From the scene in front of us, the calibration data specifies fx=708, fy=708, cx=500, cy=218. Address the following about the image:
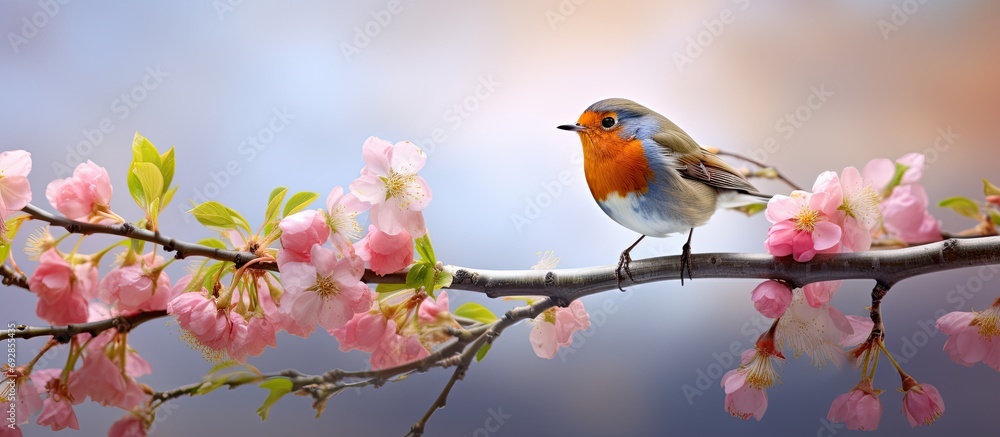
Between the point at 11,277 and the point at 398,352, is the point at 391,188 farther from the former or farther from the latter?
the point at 11,277

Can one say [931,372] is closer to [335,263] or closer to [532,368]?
[532,368]

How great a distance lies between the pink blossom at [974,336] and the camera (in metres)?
0.59

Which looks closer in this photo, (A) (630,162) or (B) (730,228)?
(A) (630,162)

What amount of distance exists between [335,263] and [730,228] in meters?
0.63

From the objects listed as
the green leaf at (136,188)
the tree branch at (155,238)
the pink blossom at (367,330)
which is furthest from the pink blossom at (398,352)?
the green leaf at (136,188)

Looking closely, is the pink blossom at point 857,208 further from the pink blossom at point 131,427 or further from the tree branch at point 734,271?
the pink blossom at point 131,427

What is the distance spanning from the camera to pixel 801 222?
1.79 ft

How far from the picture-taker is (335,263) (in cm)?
53

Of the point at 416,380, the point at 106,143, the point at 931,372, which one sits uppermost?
the point at 106,143

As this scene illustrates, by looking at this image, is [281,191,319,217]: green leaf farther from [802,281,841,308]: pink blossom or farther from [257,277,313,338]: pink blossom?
[802,281,841,308]: pink blossom

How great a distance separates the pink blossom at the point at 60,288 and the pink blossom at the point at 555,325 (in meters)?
0.41

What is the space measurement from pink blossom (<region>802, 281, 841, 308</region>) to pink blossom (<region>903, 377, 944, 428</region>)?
92 mm

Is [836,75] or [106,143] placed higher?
[836,75]

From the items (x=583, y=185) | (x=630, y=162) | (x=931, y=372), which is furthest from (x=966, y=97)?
(x=630, y=162)
